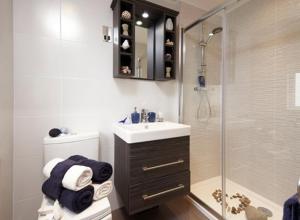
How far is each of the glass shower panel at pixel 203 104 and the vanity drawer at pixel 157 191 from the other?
65 centimetres

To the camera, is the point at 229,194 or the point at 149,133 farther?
the point at 229,194

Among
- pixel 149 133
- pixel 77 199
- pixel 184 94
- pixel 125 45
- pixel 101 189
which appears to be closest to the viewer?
pixel 77 199

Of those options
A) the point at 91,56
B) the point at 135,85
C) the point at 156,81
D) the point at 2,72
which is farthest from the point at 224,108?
the point at 2,72

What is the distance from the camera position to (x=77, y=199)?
79 centimetres

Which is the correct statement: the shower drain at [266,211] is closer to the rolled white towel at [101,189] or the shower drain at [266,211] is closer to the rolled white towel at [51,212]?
the rolled white towel at [101,189]

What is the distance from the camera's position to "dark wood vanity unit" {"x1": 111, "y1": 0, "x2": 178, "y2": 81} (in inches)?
56.8

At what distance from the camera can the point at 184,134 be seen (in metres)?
1.37

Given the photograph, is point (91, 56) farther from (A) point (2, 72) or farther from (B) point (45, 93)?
(A) point (2, 72)

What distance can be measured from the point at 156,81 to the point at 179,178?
1020 millimetres

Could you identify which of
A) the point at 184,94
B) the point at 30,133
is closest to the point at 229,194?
the point at 184,94

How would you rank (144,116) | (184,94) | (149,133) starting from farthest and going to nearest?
(184,94) → (144,116) → (149,133)

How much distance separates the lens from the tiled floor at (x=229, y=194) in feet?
5.12

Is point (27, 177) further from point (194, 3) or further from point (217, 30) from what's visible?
point (194, 3)

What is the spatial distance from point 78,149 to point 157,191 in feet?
2.29
